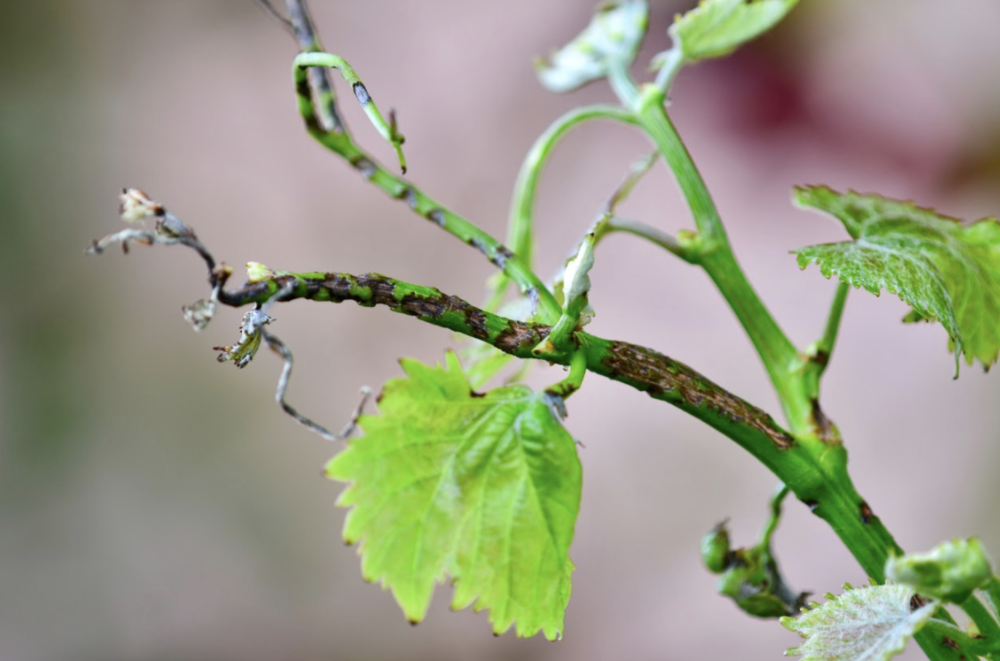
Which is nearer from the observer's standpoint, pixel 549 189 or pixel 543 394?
pixel 543 394

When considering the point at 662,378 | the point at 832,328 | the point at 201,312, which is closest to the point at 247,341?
the point at 201,312

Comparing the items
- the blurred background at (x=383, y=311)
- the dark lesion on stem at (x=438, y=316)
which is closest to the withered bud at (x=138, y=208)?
the dark lesion on stem at (x=438, y=316)

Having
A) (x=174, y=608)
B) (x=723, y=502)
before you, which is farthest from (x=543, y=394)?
(x=174, y=608)

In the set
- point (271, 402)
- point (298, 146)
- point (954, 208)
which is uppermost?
point (298, 146)

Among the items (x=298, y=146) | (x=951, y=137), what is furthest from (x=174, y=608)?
(x=951, y=137)

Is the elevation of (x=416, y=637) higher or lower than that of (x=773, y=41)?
lower

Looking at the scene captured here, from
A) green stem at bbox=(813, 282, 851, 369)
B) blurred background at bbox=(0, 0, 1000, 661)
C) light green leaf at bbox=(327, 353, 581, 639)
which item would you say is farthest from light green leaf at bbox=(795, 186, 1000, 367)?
blurred background at bbox=(0, 0, 1000, 661)

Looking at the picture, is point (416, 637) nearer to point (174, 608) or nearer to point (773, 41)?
point (174, 608)

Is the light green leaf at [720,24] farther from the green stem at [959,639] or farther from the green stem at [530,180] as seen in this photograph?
the green stem at [959,639]
